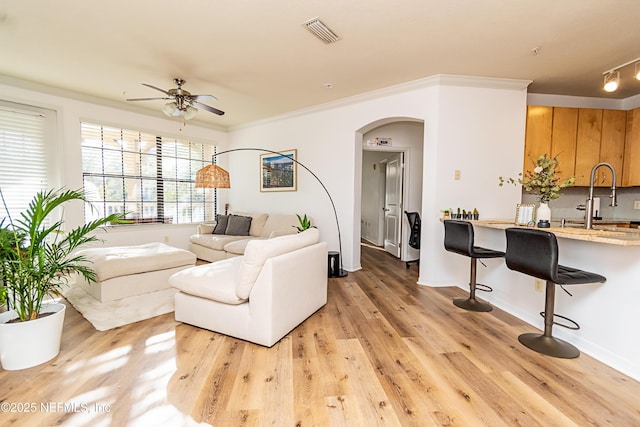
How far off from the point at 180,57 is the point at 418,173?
3.98 m

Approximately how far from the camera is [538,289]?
2549 mm

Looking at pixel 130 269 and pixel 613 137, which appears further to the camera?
pixel 613 137

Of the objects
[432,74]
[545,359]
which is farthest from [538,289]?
[432,74]

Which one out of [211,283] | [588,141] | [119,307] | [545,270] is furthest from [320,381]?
[588,141]

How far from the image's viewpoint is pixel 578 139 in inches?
152

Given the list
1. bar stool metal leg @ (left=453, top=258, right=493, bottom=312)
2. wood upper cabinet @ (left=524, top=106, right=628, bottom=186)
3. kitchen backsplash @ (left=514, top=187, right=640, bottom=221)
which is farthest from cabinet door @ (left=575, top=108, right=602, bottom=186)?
bar stool metal leg @ (left=453, top=258, right=493, bottom=312)

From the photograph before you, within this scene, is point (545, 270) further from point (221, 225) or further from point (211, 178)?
point (221, 225)

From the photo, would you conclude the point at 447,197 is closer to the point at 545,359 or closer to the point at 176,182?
the point at 545,359

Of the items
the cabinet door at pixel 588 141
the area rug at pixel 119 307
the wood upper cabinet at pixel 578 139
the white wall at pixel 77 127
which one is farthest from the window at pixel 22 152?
the cabinet door at pixel 588 141

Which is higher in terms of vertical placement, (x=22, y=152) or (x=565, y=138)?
(x=565, y=138)

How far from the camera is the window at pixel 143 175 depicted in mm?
4590

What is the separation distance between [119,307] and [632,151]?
665 cm

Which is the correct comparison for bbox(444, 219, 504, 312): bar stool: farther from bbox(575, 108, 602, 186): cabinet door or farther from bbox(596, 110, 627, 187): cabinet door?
bbox(596, 110, 627, 187): cabinet door

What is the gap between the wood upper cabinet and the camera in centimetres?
379
